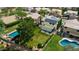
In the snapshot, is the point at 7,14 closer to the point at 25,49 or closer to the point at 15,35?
the point at 15,35

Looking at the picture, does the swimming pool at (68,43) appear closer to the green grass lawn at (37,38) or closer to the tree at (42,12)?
the green grass lawn at (37,38)

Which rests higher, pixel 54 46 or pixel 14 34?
pixel 14 34

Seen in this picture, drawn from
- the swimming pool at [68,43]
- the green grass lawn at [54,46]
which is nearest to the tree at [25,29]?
the green grass lawn at [54,46]

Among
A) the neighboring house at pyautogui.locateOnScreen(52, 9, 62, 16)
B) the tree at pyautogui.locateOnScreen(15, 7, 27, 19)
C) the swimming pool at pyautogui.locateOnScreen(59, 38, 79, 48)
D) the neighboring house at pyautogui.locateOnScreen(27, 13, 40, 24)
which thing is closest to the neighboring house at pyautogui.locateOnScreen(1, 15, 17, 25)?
the tree at pyautogui.locateOnScreen(15, 7, 27, 19)

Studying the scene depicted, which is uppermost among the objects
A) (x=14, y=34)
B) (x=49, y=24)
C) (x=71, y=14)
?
(x=71, y=14)

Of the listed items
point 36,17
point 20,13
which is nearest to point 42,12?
point 36,17

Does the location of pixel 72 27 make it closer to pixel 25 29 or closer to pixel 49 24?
pixel 49 24
